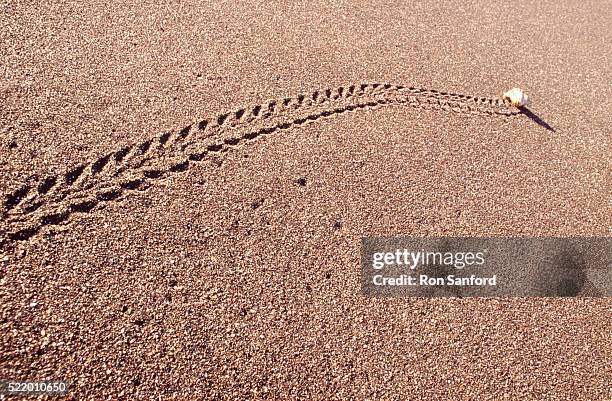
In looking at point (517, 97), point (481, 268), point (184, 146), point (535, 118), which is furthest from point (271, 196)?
point (535, 118)

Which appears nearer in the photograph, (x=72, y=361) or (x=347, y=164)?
(x=72, y=361)

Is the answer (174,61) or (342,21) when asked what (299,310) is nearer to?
(174,61)

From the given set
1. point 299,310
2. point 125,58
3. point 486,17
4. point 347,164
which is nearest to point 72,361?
point 299,310

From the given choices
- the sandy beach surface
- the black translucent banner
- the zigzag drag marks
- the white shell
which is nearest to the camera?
the sandy beach surface

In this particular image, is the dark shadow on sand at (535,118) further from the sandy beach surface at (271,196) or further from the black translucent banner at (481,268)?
the black translucent banner at (481,268)

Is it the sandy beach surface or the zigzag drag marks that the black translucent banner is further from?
the zigzag drag marks

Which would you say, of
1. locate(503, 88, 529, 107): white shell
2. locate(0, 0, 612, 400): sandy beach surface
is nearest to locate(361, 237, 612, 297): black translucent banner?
locate(0, 0, 612, 400): sandy beach surface
